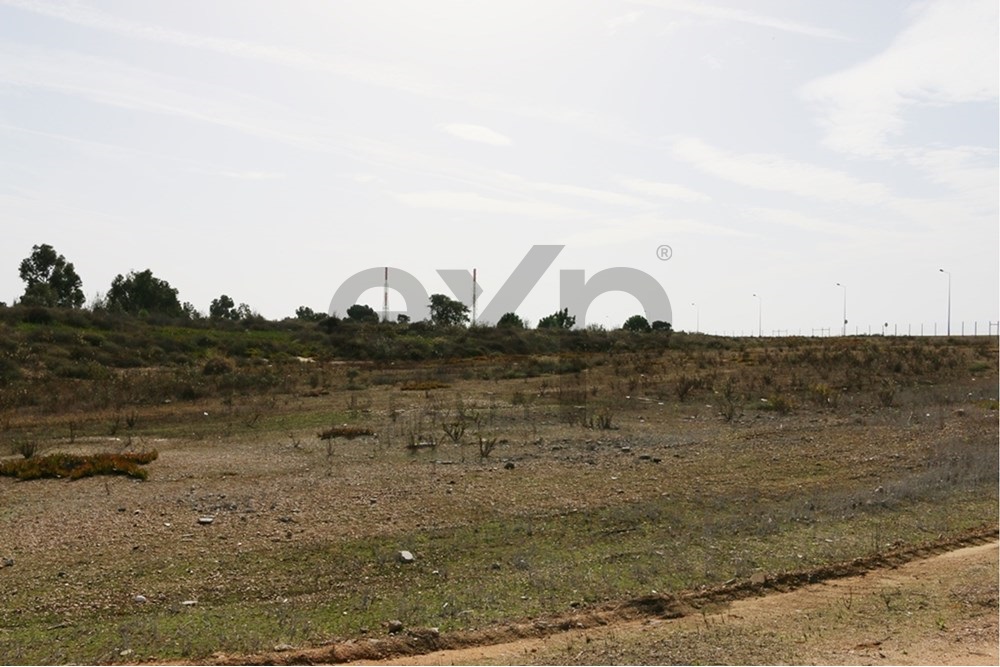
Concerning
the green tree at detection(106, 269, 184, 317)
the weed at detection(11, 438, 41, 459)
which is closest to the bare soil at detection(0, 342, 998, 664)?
the weed at detection(11, 438, 41, 459)

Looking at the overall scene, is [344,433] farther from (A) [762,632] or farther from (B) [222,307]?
(B) [222,307]

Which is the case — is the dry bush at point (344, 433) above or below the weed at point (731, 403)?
below

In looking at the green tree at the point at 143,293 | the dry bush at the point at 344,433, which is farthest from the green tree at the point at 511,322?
the dry bush at the point at 344,433

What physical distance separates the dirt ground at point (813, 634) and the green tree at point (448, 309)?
73146mm

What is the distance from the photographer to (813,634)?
7449 mm

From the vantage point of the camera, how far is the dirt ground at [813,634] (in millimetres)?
6879

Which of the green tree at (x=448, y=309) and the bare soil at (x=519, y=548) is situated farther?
the green tree at (x=448, y=309)

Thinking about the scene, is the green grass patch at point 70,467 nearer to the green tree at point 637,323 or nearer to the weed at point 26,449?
the weed at point 26,449

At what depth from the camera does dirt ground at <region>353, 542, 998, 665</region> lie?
22.6ft

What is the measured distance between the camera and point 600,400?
2684cm

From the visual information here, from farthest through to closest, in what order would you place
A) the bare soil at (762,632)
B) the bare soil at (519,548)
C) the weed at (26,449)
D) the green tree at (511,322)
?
the green tree at (511,322)
the weed at (26,449)
the bare soil at (519,548)
the bare soil at (762,632)

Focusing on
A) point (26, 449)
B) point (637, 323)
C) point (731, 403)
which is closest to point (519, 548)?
point (26, 449)

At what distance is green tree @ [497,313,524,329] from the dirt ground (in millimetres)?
58296

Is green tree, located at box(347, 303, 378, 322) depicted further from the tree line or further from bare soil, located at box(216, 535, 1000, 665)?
bare soil, located at box(216, 535, 1000, 665)
